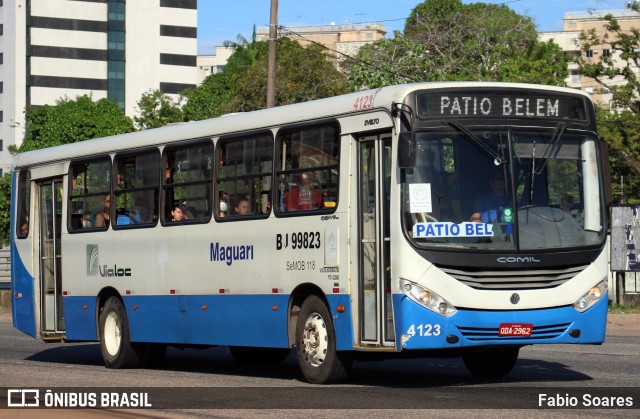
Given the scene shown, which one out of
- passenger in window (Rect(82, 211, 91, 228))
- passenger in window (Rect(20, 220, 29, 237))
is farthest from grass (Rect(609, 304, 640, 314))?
passenger in window (Rect(82, 211, 91, 228))

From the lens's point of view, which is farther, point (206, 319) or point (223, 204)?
point (206, 319)

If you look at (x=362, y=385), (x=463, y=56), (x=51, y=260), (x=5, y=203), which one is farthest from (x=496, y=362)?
(x=5, y=203)

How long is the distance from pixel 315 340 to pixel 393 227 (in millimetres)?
1880

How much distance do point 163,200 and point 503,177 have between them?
234 inches

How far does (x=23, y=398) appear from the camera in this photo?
13891 mm

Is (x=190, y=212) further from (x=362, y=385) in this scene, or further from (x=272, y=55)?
(x=272, y=55)

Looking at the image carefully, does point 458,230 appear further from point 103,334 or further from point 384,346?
point 103,334

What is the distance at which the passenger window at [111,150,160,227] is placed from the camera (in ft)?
62.8

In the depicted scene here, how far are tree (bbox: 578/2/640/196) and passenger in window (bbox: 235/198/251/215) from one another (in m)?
37.9

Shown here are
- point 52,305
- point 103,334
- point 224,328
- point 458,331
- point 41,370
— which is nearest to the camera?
point 458,331

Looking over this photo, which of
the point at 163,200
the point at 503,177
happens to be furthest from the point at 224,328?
the point at 503,177

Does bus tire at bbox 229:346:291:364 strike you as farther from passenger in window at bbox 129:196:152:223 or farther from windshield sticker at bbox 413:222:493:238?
windshield sticker at bbox 413:222:493:238

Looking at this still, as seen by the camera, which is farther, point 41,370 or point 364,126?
point 41,370

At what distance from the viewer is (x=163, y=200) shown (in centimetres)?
1886
